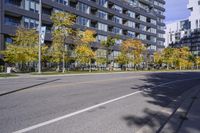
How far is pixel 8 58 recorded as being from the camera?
45031mm

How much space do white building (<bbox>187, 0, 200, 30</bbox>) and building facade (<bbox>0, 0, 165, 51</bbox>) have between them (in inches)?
1944

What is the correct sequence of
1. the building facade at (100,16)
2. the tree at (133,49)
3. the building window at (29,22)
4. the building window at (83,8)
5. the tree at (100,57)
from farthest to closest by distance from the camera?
the tree at (133,49)
the building window at (83,8)
the tree at (100,57)
the building window at (29,22)
the building facade at (100,16)

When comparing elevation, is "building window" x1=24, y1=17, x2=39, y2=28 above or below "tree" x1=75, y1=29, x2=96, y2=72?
above

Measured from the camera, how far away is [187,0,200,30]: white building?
17212 centimetres

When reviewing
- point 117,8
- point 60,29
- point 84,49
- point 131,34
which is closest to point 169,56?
point 131,34

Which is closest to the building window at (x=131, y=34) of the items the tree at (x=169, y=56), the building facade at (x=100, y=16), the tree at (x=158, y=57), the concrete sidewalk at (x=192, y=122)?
the building facade at (x=100, y=16)

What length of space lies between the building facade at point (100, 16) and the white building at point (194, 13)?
49376mm

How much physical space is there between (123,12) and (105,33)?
1548cm

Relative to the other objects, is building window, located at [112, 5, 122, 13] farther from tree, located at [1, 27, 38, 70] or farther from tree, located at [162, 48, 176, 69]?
tree, located at [1, 27, 38, 70]

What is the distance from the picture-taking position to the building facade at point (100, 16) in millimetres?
53031

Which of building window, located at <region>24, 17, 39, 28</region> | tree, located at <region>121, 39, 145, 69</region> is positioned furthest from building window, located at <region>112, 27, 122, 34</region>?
building window, located at <region>24, 17, 39, 28</region>

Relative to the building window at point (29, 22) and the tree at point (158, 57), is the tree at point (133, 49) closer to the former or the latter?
the tree at point (158, 57)

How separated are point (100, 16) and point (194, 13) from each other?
10853 cm

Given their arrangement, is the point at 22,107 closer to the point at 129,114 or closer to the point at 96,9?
the point at 129,114
